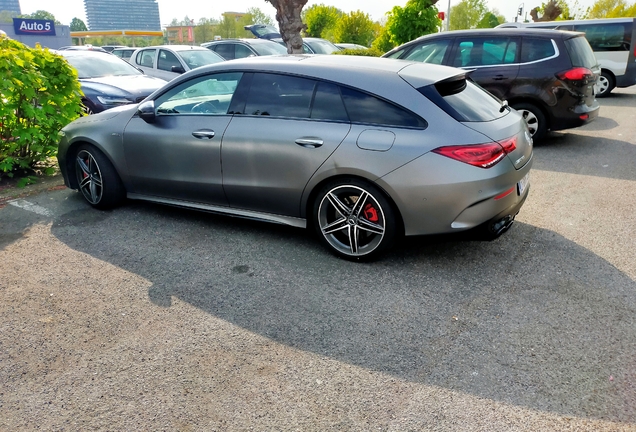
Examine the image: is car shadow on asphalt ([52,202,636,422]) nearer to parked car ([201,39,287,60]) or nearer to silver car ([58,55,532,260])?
silver car ([58,55,532,260])

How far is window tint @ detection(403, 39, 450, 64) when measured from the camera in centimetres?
920

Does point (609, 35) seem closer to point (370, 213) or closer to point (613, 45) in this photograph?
point (613, 45)

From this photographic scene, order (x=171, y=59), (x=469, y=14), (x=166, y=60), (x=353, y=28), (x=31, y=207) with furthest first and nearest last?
(x=469, y=14) < (x=353, y=28) < (x=166, y=60) < (x=171, y=59) < (x=31, y=207)

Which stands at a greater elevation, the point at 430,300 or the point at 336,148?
the point at 336,148

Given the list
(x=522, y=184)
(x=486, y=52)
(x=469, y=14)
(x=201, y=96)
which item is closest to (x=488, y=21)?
(x=469, y=14)

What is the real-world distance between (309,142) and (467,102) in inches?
51.8

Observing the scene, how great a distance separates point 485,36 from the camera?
8953 mm

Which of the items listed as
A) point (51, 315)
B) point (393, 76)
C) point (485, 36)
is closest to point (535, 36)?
point (485, 36)

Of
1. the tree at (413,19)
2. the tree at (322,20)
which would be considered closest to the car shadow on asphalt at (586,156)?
the tree at (413,19)

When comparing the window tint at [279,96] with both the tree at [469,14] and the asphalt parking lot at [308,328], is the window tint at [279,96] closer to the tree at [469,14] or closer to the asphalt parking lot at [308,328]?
the asphalt parking lot at [308,328]

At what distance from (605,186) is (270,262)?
4.33 metres

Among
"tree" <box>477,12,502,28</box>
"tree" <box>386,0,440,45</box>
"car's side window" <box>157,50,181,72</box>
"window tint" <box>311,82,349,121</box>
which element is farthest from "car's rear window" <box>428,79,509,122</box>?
"tree" <box>477,12,502,28</box>

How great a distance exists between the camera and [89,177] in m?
5.82

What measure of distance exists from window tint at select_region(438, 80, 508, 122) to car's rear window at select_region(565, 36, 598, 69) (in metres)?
4.35
